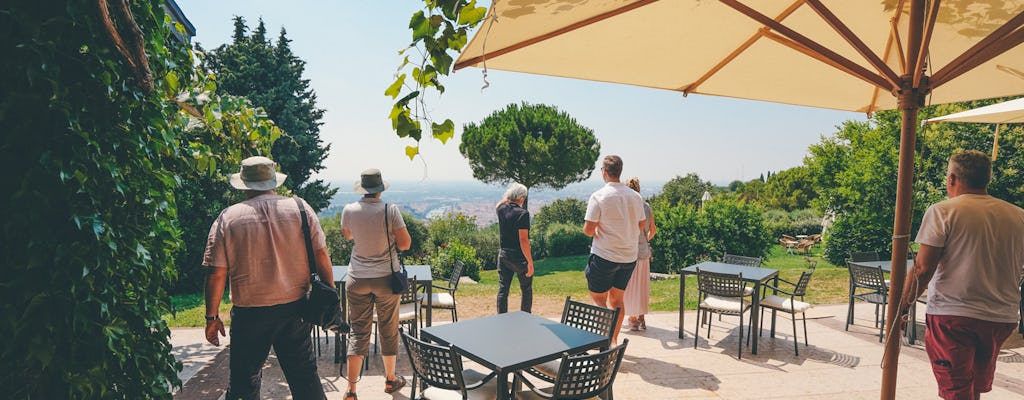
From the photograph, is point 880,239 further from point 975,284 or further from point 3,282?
point 3,282

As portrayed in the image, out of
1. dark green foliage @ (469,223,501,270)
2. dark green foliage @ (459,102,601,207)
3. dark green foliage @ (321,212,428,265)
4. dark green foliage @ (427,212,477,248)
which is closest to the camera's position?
dark green foliage @ (321,212,428,265)

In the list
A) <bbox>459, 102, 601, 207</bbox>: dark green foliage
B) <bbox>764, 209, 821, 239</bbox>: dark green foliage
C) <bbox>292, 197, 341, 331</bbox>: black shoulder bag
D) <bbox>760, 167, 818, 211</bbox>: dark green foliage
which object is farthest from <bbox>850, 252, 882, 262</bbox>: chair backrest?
<bbox>760, 167, 818, 211</bbox>: dark green foliage

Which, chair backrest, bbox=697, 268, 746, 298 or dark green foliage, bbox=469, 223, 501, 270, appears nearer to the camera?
chair backrest, bbox=697, 268, 746, 298

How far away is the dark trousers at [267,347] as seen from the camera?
9.18 feet

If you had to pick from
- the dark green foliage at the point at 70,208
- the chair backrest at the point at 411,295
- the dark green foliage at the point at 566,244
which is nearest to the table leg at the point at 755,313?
the chair backrest at the point at 411,295

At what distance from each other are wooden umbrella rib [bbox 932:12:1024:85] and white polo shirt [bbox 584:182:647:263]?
2.48 m

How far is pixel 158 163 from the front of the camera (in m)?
2.33

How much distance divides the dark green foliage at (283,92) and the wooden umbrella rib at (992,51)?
18649 mm

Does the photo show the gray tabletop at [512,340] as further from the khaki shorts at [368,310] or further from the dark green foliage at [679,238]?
the dark green foliage at [679,238]

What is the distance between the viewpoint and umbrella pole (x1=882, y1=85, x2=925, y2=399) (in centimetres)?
234

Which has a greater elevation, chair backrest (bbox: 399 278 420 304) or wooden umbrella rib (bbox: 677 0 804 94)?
wooden umbrella rib (bbox: 677 0 804 94)

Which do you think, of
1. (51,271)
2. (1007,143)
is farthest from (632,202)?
(1007,143)

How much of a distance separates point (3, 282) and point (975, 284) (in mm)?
4434

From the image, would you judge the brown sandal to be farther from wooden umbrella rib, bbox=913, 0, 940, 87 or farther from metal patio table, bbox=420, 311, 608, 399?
wooden umbrella rib, bbox=913, 0, 940, 87
